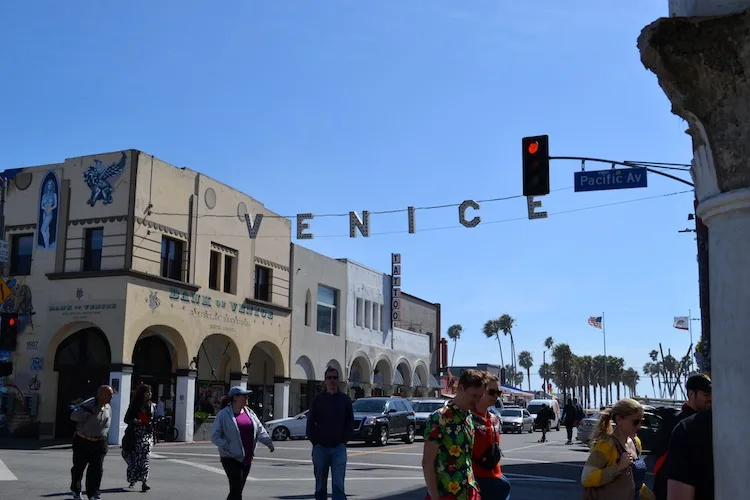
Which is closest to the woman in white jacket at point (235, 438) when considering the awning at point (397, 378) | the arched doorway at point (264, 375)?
the arched doorway at point (264, 375)

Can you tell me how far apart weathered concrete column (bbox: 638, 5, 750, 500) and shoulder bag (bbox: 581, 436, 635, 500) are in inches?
68.1

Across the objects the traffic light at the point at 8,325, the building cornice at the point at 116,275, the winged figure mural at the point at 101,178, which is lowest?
the traffic light at the point at 8,325

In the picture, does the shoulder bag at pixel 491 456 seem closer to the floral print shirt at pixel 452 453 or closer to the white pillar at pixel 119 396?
the floral print shirt at pixel 452 453

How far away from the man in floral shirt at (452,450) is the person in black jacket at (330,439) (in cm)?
440

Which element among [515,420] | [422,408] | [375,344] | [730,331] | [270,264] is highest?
[270,264]

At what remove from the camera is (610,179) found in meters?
18.0

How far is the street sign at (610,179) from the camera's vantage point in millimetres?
17812

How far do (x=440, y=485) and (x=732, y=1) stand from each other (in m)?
3.47

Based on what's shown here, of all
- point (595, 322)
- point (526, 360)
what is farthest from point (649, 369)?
point (595, 322)

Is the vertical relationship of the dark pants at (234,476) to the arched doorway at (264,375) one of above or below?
below

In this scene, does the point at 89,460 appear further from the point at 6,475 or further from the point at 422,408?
the point at 422,408

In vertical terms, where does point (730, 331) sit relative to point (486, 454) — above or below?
above

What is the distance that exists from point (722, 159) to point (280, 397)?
106 feet

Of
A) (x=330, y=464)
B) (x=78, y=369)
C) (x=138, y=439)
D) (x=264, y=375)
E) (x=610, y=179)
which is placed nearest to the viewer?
(x=330, y=464)
